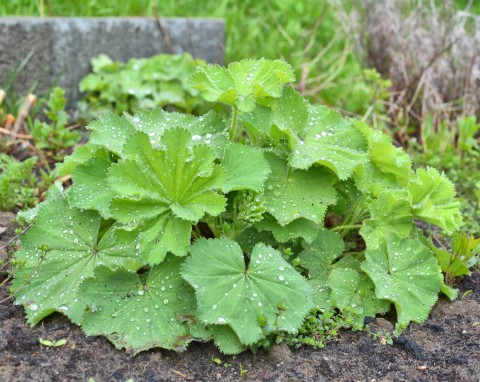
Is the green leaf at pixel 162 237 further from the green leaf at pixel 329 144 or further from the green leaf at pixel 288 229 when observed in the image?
the green leaf at pixel 329 144

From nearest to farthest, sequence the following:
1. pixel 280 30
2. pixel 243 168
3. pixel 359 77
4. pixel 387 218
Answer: pixel 243 168, pixel 387 218, pixel 359 77, pixel 280 30

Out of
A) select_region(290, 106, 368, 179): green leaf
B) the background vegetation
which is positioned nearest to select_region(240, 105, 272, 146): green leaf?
select_region(290, 106, 368, 179): green leaf

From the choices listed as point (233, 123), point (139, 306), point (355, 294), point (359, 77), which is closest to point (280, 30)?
point (359, 77)

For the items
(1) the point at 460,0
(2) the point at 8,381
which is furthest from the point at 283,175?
(1) the point at 460,0

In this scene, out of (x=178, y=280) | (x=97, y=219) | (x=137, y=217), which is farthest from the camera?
(x=97, y=219)

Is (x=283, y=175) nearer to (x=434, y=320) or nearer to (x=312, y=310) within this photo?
(x=312, y=310)

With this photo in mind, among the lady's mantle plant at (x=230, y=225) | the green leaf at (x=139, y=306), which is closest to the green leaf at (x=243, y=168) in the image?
the lady's mantle plant at (x=230, y=225)

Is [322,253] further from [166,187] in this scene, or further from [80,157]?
[80,157]
